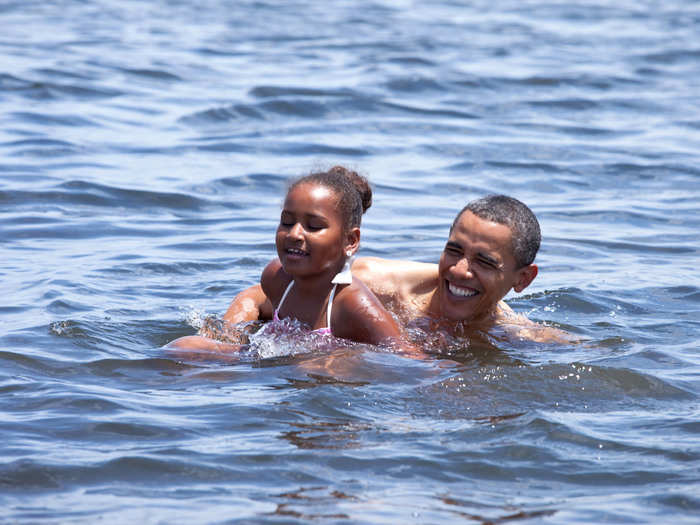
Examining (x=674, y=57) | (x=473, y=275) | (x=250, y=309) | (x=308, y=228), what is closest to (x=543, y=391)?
(x=473, y=275)

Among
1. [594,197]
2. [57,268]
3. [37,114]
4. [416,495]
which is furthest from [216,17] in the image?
[416,495]

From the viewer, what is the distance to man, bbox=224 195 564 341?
6277 millimetres

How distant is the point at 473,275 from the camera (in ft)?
20.6

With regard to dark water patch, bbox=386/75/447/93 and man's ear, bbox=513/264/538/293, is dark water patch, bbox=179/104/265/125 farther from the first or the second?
man's ear, bbox=513/264/538/293

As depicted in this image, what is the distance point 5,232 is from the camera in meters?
9.34

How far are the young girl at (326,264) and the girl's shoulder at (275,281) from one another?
0.53 ft

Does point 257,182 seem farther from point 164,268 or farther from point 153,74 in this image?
point 153,74

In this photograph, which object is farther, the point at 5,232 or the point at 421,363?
the point at 5,232

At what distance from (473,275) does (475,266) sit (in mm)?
50

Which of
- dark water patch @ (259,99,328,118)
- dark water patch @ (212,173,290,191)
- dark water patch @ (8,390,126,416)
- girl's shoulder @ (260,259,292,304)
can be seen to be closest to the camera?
dark water patch @ (8,390,126,416)

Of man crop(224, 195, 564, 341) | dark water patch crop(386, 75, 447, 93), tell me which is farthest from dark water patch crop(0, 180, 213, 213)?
dark water patch crop(386, 75, 447, 93)

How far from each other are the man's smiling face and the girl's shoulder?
899mm

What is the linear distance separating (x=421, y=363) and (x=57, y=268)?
352 centimetres

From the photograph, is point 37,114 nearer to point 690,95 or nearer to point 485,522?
point 690,95
